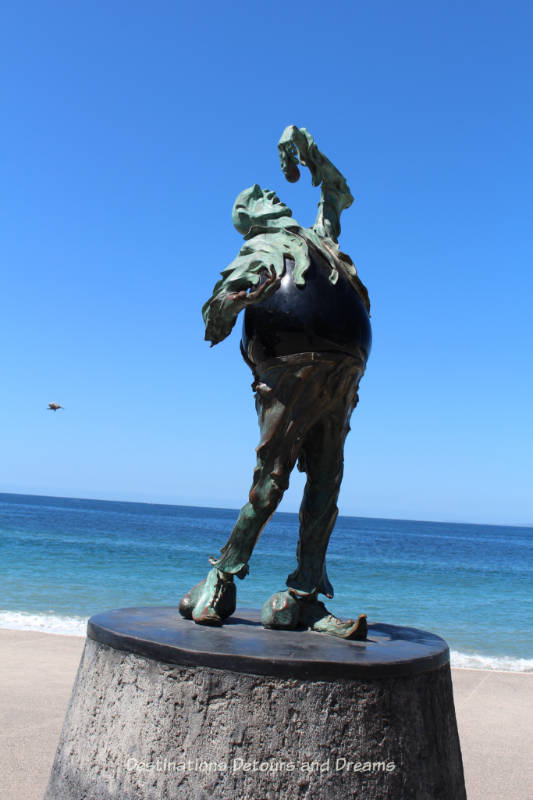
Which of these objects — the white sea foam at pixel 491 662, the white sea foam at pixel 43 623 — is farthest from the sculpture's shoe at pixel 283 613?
the white sea foam at pixel 43 623

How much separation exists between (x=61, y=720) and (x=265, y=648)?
10.9 feet

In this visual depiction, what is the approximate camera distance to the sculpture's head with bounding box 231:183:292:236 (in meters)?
3.32

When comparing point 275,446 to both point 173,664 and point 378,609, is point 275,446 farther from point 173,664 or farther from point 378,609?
point 378,609

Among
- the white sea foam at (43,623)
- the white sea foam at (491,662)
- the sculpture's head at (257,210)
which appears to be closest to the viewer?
the sculpture's head at (257,210)

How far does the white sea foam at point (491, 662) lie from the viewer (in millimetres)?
10898

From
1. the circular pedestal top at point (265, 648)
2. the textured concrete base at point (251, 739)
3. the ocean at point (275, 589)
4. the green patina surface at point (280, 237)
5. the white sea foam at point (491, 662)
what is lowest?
the ocean at point (275, 589)

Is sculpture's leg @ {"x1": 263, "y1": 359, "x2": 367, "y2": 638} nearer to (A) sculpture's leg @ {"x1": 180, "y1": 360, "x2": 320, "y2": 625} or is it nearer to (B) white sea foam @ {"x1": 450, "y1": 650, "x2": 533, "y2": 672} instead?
(A) sculpture's leg @ {"x1": 180, "y1": 360, "x2": 320, "y2": 625}

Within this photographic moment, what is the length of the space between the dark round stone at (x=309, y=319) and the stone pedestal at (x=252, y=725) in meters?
1.26

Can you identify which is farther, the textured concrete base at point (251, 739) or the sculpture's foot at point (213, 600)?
the sculpture's foot at point (213, 600)

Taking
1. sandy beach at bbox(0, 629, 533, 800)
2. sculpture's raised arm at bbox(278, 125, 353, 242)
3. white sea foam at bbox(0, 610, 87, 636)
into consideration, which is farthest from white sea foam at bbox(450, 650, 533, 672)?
sculpture's raised arm at bbox(278, 125, 353, 242)

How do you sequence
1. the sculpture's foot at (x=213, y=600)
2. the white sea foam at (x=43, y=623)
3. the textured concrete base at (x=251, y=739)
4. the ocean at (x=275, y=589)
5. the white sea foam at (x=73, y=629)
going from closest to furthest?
the textured concrete base at (x=251, y=739)
the sculpture's foot at (x=213, y=600)
the white sea foam at (x=73, y=629)
the white sea foam at (x=43, y=623)
the ocean at (x=275, y=589)

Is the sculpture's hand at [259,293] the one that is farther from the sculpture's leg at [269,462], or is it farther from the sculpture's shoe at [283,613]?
the sculpture's shoe at [283,613]

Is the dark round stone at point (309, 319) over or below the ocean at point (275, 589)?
over

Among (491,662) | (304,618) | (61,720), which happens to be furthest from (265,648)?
(491,662)
